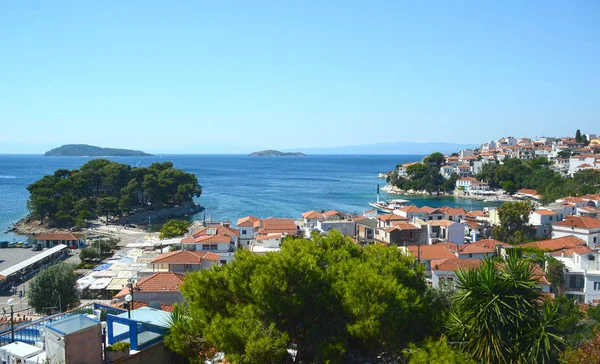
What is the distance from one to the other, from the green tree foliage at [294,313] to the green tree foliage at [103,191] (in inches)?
1613

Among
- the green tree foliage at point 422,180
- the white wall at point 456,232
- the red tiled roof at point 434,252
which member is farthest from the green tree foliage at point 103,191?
the green tree foliage at point 422,180

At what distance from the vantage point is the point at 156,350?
27.3 feet

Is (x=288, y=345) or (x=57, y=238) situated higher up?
(x=288, y=345)

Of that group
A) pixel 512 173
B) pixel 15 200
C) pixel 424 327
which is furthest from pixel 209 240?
pixel 512 173

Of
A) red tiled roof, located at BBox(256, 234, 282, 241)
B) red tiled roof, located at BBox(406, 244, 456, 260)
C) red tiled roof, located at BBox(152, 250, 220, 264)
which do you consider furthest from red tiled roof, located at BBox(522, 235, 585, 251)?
red tiled roof, located at BBox(152, 250, 220, 264)

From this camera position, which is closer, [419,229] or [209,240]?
[209,240]

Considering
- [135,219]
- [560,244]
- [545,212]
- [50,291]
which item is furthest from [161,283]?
[135,219]

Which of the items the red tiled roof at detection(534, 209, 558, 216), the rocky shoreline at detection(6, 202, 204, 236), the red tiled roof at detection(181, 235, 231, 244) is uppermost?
the red tiled roof at detection(181, 235, 231, 244)

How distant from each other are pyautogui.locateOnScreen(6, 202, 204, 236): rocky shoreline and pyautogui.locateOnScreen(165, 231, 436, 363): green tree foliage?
4158 cm

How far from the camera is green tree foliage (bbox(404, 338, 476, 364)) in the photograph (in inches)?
293

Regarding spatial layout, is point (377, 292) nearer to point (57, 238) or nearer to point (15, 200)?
point (57, 238)

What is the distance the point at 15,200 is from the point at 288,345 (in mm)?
71972

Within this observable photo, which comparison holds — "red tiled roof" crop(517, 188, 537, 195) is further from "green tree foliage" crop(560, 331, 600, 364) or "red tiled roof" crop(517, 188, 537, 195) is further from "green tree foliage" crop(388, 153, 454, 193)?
"green tree foliage" crop(560, 331, 600, 364)

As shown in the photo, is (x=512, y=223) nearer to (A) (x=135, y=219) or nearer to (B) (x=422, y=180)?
(A) (x=135, y=219)
